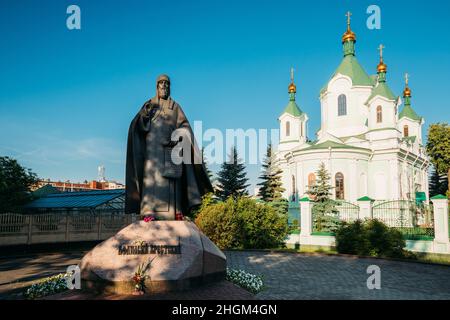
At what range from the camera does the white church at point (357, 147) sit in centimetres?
2864

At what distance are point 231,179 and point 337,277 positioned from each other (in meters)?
22.8

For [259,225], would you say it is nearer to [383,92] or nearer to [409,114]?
[383,92]

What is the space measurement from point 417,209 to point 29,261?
14979 millimetres

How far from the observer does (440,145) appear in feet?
103

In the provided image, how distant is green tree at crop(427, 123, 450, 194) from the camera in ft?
102

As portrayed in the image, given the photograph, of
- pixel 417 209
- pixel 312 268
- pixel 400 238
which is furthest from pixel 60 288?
pixel 417 209

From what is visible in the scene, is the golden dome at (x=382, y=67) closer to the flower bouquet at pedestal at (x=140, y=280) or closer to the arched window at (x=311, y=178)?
the arched window at (x=311, y=178)

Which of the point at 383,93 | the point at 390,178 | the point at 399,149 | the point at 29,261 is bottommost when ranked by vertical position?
the point at 29,261

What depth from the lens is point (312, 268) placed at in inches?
363

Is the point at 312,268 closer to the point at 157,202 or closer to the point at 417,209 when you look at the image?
the point at 157,202

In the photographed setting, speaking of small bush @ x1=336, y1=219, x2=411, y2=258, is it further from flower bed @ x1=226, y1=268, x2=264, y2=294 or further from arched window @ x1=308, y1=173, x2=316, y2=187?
arched window @ x1=308, y1=173, x2=316, y2=187

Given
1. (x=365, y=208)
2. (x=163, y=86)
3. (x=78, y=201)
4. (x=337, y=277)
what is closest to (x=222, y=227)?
(x=365, y=208)

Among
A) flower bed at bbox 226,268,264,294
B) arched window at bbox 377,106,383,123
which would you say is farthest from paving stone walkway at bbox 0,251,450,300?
arched window at bbox 377,106,383,123

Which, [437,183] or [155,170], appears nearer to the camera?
[155,170]
